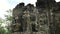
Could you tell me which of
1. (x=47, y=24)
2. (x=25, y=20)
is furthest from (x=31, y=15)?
(x=47, y=24)

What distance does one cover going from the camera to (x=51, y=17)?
1688 centimetres

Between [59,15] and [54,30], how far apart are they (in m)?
1.51

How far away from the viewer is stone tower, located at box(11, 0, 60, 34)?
54.7 feet

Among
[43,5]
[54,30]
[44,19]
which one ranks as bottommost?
[54,30]

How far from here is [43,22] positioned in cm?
1703

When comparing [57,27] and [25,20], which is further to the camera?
[25,20]

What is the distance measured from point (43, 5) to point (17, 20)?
331cm

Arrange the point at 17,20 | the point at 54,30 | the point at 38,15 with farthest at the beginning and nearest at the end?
1. the point at 17,20
2. the point at 38,15
3. the point at 54,30

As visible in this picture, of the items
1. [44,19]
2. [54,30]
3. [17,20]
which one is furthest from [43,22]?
[17,20]

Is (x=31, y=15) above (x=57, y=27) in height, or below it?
above

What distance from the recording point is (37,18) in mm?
17531

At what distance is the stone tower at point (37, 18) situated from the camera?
657 inches

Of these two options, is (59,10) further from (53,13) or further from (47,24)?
(47,24)

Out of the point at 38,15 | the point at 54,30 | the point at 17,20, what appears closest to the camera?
the point at 54,30
